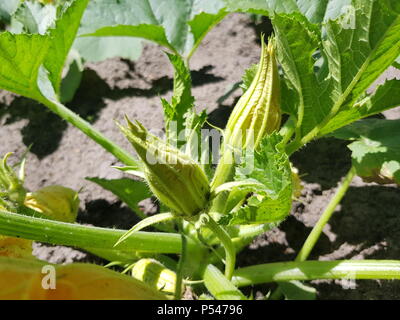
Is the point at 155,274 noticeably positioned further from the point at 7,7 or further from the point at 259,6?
the point at 7,7

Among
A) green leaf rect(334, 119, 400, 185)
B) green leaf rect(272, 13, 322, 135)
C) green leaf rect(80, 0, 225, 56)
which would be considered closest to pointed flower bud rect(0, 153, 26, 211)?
green leaf rect(80, 0, 225, 56)

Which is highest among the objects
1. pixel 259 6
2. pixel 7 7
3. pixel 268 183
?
pixel 7 7

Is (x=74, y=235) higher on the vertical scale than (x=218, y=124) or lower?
lower

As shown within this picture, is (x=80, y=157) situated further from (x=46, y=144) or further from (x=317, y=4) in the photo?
(x=317, y=4)

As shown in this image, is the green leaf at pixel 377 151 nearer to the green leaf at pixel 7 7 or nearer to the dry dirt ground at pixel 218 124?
the dry dirt ground at pixel 218 124

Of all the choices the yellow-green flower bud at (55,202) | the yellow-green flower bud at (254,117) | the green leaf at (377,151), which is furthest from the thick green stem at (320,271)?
the yellow-green flower bud at (55,202)

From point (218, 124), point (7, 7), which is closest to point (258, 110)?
point (218, 124)
